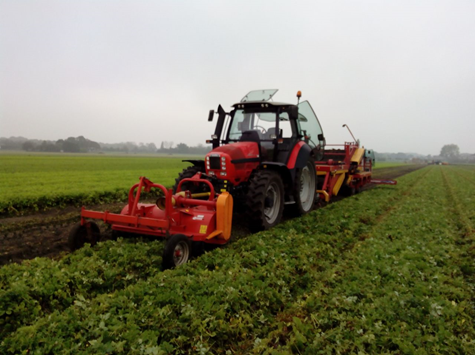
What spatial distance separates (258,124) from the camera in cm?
789

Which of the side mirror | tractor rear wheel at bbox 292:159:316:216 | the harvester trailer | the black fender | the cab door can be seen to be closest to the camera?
the harvester trailer

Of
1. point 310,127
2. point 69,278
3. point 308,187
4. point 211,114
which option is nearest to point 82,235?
point 69,278

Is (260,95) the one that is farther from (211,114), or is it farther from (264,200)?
(264,200)

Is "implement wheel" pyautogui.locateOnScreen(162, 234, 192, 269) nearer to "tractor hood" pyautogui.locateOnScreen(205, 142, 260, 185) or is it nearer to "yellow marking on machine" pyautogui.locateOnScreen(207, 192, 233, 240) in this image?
"yellow marking on machine" pyautogui.locateOnScreen(207, 192, 233, 240)

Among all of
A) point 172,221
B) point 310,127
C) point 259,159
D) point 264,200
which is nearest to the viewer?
point 172,221

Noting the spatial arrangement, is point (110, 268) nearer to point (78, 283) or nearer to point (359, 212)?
point (78, 283)

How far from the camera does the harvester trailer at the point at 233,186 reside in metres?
5.28

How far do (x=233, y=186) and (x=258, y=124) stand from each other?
1.88m

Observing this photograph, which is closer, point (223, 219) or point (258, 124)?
point (223, 219)

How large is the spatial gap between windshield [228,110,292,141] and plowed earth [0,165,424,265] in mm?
2043

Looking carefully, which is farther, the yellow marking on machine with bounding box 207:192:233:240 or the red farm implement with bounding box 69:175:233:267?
the yellow marking on machine with bounding box 207:192:233:240

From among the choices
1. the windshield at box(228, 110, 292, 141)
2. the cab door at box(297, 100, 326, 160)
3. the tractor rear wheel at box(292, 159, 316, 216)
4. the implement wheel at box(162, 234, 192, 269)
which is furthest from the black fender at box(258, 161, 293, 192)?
the implement wheel at box(162, 234, 192, 269)

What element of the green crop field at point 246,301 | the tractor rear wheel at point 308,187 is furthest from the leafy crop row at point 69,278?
the tractor rear wheel at point 308,187

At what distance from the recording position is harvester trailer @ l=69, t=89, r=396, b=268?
528 cm
